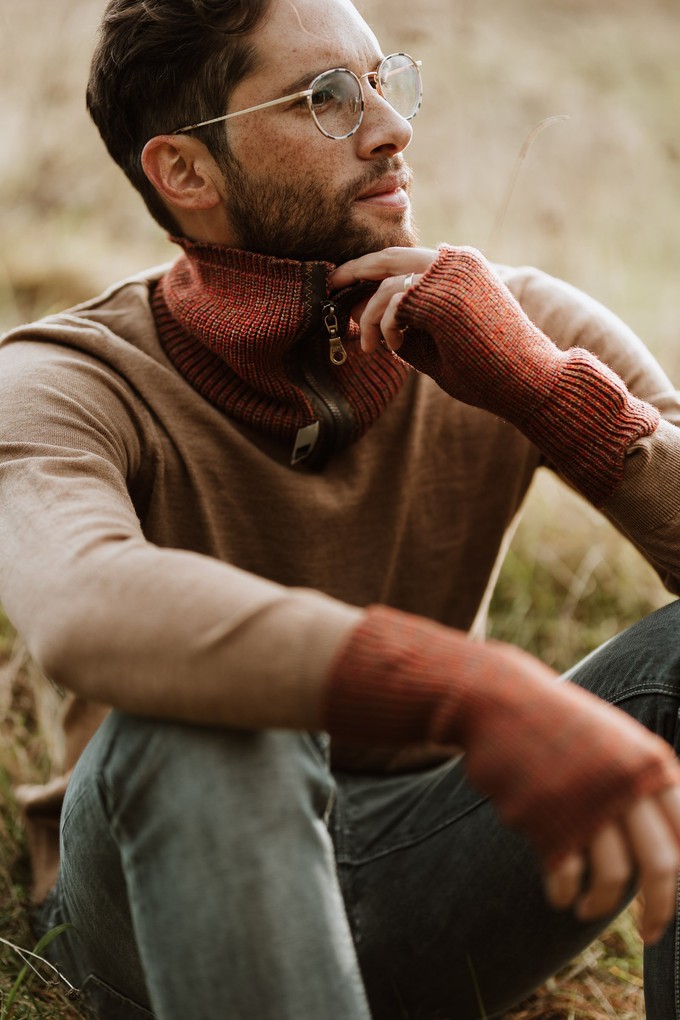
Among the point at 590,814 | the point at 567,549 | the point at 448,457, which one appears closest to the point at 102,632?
the point at 590,814

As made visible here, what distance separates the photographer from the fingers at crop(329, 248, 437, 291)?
176cm

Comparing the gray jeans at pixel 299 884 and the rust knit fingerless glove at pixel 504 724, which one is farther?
the gray jeans at pixel 299 884

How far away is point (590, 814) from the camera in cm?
107

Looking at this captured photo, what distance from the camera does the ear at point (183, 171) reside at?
202cm

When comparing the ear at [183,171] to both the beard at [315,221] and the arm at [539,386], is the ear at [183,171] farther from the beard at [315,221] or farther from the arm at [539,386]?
the arm at [539,386]

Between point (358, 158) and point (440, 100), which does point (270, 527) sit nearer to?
point (358, 158)

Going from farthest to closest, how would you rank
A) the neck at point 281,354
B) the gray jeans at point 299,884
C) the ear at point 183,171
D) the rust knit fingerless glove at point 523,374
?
the ear at point 183,171, the neck at point 281,354, the rust knit fingerless glove at point 523,374, the gray jeans at point 299,884

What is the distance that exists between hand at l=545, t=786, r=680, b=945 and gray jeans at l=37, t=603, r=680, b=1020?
0.33 meters

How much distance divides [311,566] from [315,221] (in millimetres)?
683

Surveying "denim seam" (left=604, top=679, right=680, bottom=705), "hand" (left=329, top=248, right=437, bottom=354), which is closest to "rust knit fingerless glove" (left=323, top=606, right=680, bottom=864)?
"denim seam" (left=604, top=679, right=680, bottom=705)

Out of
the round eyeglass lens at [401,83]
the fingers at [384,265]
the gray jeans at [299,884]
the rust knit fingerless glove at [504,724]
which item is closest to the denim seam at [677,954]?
the gray jeans at [299,884]

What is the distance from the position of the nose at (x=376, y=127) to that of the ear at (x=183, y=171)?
0.31 meters

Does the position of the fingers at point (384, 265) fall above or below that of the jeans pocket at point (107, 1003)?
above

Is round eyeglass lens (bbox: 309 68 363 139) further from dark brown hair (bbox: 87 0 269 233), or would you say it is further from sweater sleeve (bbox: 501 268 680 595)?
sweater sleeve (bbox: 501 268 680 595)
